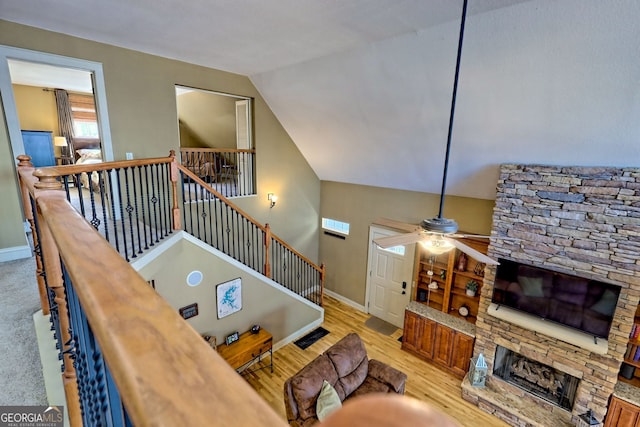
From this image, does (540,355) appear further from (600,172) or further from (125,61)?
(125,61)

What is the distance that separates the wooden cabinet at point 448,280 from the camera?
534cm

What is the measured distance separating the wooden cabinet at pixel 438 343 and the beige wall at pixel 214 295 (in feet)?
6.64

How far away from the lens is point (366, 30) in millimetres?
3236

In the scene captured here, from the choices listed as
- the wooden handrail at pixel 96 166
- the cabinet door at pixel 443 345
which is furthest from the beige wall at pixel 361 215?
the wooden handrail at pixel 96 166

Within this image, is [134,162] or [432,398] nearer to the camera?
[134,162]

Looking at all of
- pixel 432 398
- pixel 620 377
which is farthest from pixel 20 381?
pixel 620 377

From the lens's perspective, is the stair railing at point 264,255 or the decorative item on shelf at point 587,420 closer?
the decorative item on shelf at point 587,420

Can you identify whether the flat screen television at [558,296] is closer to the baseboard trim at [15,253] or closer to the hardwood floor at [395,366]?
the hardwood floor at [395,366]

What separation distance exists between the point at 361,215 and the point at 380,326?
8.08ft

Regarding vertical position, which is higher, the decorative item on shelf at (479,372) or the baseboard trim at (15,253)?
the baseboard trim at (15,253)

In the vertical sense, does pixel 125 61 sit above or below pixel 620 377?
above

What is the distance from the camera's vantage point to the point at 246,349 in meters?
4.72

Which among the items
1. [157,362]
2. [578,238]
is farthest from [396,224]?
[157,362]

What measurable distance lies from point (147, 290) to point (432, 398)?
533cm
